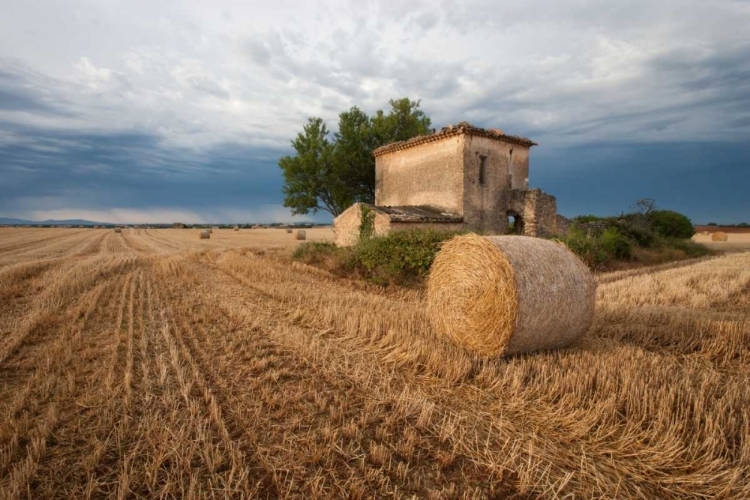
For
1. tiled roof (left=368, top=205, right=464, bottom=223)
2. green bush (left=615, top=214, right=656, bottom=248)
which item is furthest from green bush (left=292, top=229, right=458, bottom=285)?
green bush (left=615, top=214, right=656, bottom=248)

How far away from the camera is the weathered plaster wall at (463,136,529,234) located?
61.0 ft

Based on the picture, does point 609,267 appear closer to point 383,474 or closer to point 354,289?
point 354,289

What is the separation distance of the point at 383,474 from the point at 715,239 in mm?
44680

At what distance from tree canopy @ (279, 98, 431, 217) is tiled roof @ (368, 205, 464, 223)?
320 inches

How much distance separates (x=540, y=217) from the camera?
63.9ft

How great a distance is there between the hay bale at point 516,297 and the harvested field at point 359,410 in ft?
1.16

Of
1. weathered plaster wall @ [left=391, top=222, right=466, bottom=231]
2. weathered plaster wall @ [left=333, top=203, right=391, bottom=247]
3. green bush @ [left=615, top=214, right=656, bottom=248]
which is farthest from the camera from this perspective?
green bush @ [left=615, top=214, right=656, bottom=248]

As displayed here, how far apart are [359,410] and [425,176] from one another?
57.2 feet

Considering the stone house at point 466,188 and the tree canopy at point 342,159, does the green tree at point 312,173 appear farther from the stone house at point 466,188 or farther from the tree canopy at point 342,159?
the stone house at point 466,188

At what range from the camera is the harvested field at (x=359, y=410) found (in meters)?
2.86

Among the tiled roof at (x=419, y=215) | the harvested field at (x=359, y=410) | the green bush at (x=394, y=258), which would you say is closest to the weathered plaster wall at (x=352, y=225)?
the tiled roof at (x=419, y=215)

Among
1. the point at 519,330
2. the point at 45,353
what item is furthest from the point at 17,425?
the point at 519,330

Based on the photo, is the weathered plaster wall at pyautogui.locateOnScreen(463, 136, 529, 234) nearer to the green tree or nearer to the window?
the window

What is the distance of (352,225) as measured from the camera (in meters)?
18.6
